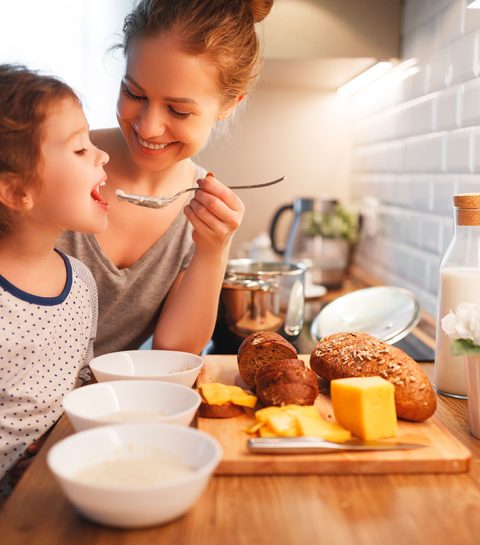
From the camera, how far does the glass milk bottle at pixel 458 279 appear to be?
1099 millimetres

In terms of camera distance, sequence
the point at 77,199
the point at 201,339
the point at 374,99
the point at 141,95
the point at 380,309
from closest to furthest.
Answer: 1. the point at 77,199
2. the point at 141,95
3. the point at 201,339
4. the point at 380,309
5. the point at 374,99

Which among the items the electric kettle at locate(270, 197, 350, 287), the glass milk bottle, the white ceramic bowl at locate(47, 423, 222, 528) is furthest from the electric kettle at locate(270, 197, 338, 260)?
the white ceramic bowl at locate(47, 423, 222, 528)

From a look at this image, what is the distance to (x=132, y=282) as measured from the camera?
Answer: 150 centimetres

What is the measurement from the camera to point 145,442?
75 centimetres

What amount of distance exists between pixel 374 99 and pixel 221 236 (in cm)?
144

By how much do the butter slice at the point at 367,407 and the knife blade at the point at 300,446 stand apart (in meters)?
0.03

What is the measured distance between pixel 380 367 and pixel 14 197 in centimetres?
61

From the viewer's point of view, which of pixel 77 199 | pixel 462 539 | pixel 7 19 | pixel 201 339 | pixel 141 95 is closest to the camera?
pixel 462 539

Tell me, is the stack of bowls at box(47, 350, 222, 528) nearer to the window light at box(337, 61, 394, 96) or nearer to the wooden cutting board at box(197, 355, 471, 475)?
the wooden cutting board at box(197, 355, 471, 475)

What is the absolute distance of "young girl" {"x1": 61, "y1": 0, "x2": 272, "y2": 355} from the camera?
1244 mm

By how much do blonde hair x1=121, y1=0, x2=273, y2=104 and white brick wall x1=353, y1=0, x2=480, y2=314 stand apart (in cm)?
52

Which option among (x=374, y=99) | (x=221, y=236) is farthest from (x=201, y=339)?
(x=374, y=99)

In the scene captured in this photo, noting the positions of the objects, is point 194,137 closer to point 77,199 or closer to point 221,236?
point 221,236

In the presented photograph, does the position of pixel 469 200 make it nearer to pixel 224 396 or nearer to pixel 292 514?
pixel 224 396
